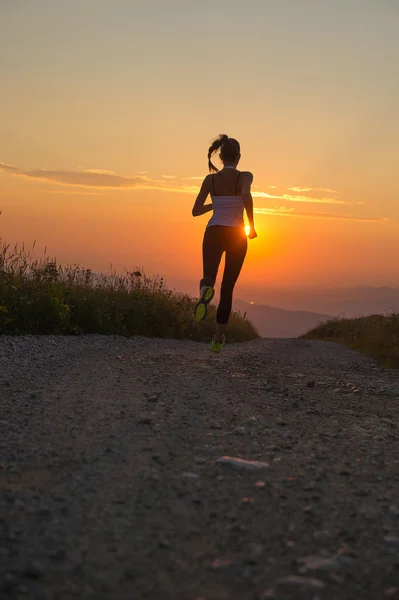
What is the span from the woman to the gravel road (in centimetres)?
236

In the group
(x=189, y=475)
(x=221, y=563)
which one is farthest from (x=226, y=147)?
(x=221, y=563)

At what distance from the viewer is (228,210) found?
7.62 metres

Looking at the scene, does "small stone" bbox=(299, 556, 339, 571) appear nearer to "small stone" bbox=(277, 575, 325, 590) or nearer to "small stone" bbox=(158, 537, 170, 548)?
"small stone" bbox=(277, 575, 325, 590)

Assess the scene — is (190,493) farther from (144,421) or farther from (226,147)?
(226,147)

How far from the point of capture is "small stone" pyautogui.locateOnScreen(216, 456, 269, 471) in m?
3.21

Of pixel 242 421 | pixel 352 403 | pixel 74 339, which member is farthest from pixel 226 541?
pixel 74 339

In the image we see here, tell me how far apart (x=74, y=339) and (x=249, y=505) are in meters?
6.83

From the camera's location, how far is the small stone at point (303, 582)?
199 cm

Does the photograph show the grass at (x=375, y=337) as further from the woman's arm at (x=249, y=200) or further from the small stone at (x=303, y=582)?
the small stone at (x=303, y=582)

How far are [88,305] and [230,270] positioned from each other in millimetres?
3937

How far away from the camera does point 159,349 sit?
9.60m

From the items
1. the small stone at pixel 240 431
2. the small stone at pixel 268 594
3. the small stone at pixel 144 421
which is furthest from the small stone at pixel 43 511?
the small stone at pixel 240 431

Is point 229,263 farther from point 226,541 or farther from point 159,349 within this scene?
point 226,541

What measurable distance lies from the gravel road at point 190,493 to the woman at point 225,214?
7.73ft
